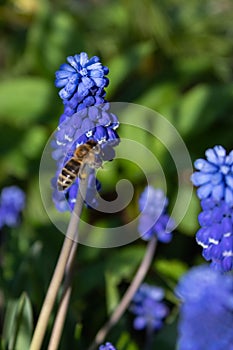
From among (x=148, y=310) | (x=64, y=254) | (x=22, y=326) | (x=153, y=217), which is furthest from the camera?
(x=148, y=310)

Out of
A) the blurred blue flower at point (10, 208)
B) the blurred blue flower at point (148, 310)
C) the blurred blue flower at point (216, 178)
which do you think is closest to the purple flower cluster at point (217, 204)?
the blurred blue flower at point (216, 178)

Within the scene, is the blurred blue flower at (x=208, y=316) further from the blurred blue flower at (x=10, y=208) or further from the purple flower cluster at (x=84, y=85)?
the blurred blue flower at (x=10, y=208)

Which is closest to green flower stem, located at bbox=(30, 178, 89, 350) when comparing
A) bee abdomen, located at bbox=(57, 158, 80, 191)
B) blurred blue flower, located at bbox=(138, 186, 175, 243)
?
bee abdomen, located at bbox=(57, 158, 80, 191)

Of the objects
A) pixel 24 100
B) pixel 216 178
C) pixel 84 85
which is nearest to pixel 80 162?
pixel 84 85

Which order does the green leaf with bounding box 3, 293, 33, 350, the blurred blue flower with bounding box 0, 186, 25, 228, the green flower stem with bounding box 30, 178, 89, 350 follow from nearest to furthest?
1. the green flower stem with bounding box 30, 178, 89, 350
2. the green leaf with bounding box 3, 293, 33, 350
3. the blurred blue flower with bounding box 0, 186, 25, 228

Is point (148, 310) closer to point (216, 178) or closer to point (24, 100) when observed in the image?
point (216, 178)

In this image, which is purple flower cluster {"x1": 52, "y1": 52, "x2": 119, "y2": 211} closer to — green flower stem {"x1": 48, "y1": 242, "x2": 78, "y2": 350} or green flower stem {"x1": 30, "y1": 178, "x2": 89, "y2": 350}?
green flower stem {"x1": 30, "y1": 178, "x2": 89, "y2": 350}

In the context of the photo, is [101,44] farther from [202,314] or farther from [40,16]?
[202,314]
